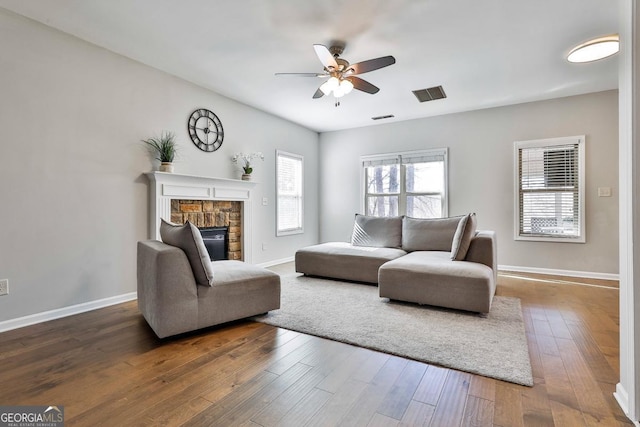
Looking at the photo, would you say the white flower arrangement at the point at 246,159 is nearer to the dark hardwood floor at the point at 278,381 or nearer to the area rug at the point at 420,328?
the area rug at the point at 420,328

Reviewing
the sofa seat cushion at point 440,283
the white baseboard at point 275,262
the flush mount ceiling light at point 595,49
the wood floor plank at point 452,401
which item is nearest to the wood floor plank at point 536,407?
the wood floor plank at point 452,401

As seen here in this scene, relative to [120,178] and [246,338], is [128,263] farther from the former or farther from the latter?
[246,338]

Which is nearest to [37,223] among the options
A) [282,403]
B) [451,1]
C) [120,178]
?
[120,178]

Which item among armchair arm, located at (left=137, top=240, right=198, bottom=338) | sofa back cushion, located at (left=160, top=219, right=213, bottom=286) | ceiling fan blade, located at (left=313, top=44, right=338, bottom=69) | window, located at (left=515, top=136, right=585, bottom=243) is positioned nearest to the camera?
armchair arm, located at (left=137, top=240, right=198, bottom=338)

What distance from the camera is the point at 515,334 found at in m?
2.43

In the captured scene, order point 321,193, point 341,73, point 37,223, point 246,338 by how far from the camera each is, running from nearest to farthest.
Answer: point 246,338
point 37,223
point 341,73
point 321,193

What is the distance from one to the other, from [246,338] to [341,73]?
2643 mm

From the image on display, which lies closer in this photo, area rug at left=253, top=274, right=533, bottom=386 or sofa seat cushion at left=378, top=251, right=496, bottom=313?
area rug at left=253, top=274, right=533, bottom=386

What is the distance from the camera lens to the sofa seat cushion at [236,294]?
2.47m

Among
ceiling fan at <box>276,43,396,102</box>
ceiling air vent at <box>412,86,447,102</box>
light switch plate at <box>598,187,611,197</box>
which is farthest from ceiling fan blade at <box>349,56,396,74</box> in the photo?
light switch plate at <box>598,187,611,197</box>

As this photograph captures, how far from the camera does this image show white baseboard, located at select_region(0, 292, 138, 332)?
2.60m

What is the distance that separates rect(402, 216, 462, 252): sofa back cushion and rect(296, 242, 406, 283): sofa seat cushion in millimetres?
222

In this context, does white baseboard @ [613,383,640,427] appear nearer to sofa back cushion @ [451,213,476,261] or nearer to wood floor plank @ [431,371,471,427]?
wood floor plank @ [431,371,471,427]

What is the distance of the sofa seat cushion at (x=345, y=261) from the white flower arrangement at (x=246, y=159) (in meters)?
1.55
